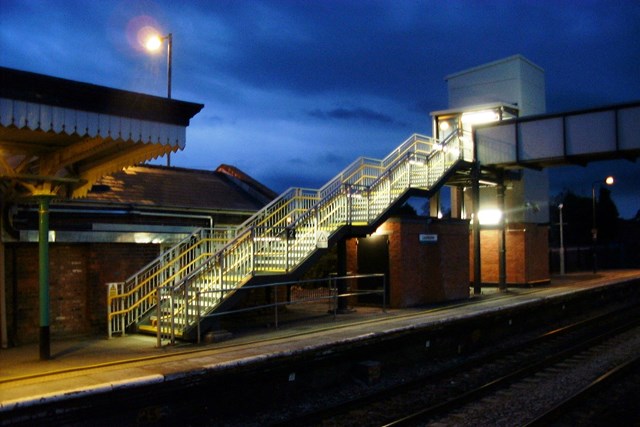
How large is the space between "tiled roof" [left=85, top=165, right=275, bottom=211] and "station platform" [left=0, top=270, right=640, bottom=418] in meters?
3.64

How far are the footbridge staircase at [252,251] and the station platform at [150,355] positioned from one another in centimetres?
79

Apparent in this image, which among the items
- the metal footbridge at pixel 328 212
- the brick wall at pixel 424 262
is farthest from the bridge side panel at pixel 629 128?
the brick wall at pixel 424 262

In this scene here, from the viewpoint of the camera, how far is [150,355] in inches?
408

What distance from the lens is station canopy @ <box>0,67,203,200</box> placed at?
7.95 meters

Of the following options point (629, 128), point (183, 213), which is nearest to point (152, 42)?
point (183, 213)

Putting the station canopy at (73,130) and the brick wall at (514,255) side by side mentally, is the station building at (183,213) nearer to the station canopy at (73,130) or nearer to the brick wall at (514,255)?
the station canopy at (73,130)

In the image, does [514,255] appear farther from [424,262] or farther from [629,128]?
Answer: [424,262]

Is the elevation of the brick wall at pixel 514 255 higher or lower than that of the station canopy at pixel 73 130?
lower

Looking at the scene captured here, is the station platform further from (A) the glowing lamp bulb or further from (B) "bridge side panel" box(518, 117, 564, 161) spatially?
(B) "bridge side panel" box(518, 117, 564, 161)

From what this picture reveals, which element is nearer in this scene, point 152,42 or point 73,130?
point 73,130

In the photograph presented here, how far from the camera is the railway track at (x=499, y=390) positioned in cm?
905

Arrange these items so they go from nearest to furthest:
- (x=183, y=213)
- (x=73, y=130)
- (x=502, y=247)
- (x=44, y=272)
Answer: (x=73, y=130) → (x=44, y=272) → (x=183, y=213) → (x=502, y=247)

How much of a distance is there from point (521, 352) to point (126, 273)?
30.9 ft

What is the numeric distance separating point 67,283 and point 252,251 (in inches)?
154
